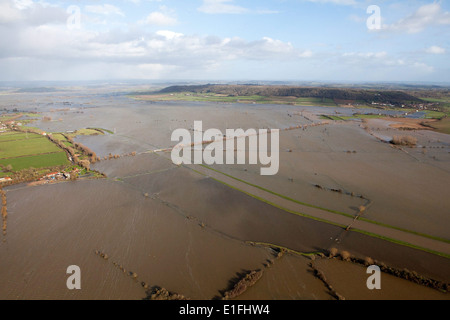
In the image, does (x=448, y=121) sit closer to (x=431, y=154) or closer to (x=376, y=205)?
(x=431, y=154)

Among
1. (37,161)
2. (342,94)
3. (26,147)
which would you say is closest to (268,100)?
(342,94)

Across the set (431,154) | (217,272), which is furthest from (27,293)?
(431,154)

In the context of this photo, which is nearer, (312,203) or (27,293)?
(27,293)

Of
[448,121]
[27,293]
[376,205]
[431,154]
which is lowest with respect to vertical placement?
[27,293]
